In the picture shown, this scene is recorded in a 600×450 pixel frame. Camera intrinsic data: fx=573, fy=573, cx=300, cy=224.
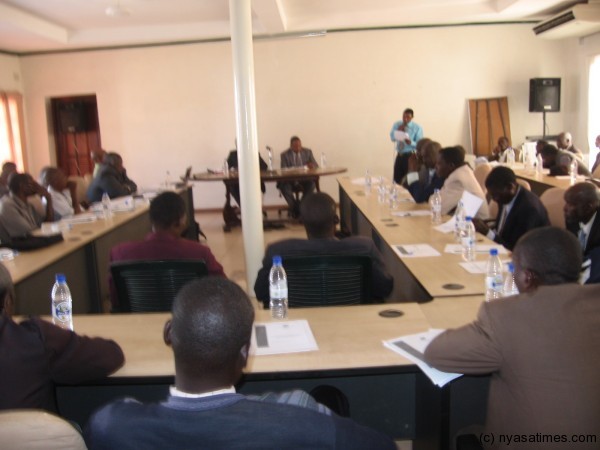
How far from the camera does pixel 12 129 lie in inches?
409

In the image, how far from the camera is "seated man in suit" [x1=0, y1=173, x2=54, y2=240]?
479cm

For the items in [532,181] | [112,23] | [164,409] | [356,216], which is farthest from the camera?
[112,23]

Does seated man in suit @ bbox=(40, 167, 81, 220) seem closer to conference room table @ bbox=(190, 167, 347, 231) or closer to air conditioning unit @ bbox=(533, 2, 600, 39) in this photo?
conference room table @ bbox=(190, 167, 347, 231)

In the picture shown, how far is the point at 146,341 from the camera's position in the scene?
229 cm

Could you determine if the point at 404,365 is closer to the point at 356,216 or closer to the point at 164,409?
the point at 164,409

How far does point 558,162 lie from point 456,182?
301cm

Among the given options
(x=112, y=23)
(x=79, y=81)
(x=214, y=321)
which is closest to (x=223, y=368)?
(x=214, y=321)

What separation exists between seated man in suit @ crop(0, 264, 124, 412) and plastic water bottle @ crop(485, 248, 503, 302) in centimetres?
163

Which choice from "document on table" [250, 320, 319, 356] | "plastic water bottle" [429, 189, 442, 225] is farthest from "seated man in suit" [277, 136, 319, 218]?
"document on table" [250, 320, 319, 356]

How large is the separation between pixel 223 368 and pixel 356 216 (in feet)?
17.5

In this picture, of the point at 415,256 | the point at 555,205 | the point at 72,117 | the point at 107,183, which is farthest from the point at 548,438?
the point at 72,117

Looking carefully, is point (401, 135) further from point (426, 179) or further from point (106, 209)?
point (106, 209)

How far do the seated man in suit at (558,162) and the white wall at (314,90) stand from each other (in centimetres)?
291

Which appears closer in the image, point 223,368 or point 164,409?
point 164,409
